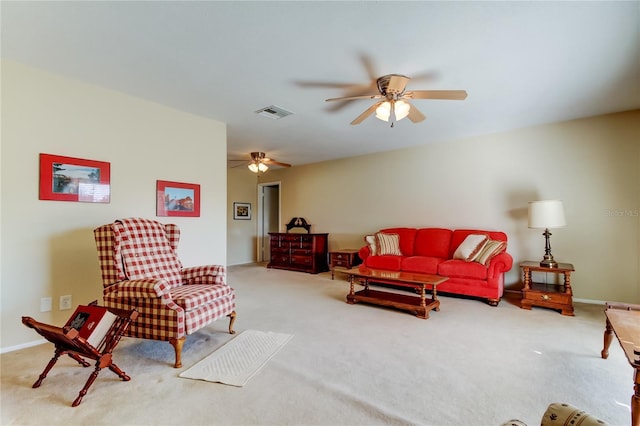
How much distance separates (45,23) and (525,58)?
3.61 meters

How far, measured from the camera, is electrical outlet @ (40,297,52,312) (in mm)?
2550

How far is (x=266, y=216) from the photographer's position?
7.99 metres

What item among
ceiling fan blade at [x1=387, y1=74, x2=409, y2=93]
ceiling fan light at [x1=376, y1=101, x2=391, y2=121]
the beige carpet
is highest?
ceiling fan blade at [x1=387, y1=74, x2=409, y2=93]

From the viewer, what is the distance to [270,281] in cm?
513

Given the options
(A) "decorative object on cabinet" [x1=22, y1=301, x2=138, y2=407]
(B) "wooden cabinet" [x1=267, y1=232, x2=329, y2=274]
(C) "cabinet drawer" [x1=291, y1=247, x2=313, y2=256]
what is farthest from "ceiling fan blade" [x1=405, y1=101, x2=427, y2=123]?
(C) "cabinet drawer" [x1=291, y1=247, x2=313, y2=256]

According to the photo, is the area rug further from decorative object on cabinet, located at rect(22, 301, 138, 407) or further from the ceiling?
the ceiling

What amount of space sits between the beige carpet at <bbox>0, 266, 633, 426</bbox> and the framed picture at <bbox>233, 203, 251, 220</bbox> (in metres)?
4.49

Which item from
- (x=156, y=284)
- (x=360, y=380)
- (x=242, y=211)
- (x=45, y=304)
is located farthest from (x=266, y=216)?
(x=360, y=380)

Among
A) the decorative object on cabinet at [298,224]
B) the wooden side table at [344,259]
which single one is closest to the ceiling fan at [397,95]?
the wooden side table at [344,259]

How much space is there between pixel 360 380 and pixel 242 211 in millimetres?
6091

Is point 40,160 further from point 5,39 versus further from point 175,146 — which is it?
point 175,146

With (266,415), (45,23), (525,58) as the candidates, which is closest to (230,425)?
(266,415)

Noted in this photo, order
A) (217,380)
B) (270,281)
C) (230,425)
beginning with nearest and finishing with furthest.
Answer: (230,425) < (217,380) < (270,281)

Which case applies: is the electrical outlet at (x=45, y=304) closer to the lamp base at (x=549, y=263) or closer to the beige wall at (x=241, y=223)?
the beige wall at (x=241, y=223)
